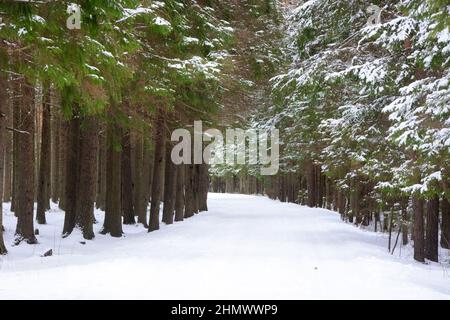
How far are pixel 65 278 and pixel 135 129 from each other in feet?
25.1

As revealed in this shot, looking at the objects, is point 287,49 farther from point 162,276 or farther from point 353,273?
point 162,276

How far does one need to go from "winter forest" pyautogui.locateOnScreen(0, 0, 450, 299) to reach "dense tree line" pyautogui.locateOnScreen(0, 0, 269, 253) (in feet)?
0.14

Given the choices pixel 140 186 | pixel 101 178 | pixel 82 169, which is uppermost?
pixel 82 169

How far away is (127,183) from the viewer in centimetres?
1997

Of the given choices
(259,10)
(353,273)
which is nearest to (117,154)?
(259,10)

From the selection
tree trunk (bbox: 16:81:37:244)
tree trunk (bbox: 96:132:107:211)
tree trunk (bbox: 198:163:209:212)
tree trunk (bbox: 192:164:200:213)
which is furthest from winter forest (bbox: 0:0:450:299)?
tree trunk (bbox: 198:163:209:212)

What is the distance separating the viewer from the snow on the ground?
24.0ft

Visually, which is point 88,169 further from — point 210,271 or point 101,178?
point 101,178

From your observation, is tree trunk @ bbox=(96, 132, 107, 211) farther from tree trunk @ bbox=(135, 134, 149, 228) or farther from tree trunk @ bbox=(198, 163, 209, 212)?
tree trunk @ bbox=(198, 163, 209, 212)

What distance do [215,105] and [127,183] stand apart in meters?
5.20

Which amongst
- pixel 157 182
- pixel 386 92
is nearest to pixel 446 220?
pixel 386 92

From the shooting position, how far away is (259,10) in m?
16.9

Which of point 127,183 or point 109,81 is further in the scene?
point 127,183

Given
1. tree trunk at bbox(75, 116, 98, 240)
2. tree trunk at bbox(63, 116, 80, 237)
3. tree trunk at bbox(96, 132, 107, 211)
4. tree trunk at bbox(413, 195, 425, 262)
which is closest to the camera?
tree trunk at bbox(413, 195, 425, 262)
